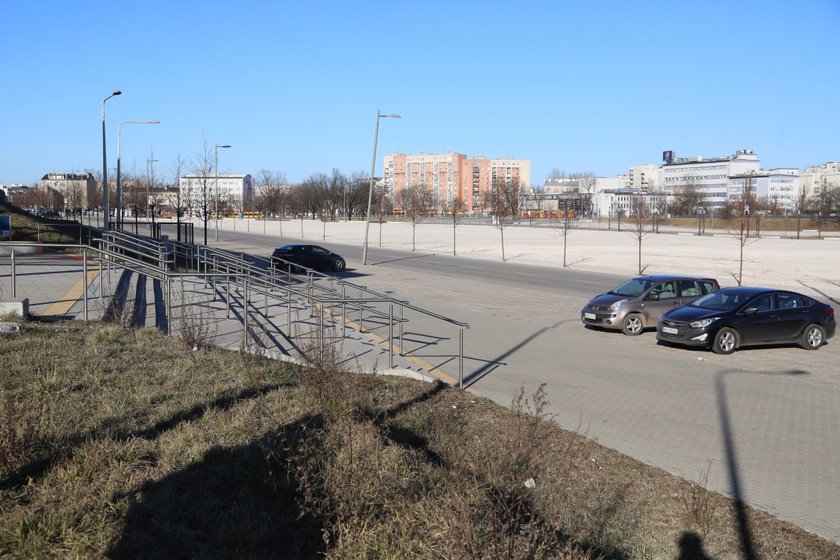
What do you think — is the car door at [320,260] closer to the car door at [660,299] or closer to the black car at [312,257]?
the black car at [312,257]

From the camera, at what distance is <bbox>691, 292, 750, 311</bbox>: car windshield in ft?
55.0

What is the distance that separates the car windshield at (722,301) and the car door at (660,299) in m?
1.45

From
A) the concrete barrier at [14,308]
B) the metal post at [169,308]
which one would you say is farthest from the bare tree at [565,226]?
the concrete barrier at [14,308]

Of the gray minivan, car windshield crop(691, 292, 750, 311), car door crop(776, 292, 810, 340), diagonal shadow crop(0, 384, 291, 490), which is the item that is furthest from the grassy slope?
car door crop(776, 292, 810, 340)

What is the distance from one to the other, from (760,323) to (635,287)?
155 inches

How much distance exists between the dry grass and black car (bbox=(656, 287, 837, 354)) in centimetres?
804

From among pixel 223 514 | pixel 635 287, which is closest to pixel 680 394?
pixel 635 287

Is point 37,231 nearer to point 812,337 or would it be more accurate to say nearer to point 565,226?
point 812,337

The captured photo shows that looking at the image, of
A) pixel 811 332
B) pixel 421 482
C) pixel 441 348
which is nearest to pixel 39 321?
pixel 441 348

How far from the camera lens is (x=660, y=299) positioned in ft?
63.7

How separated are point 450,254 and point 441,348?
37982 mm

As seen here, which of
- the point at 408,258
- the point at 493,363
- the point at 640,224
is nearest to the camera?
the point at 493,363

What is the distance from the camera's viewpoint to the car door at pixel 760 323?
53.6 ft

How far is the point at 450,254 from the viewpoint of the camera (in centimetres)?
5322
